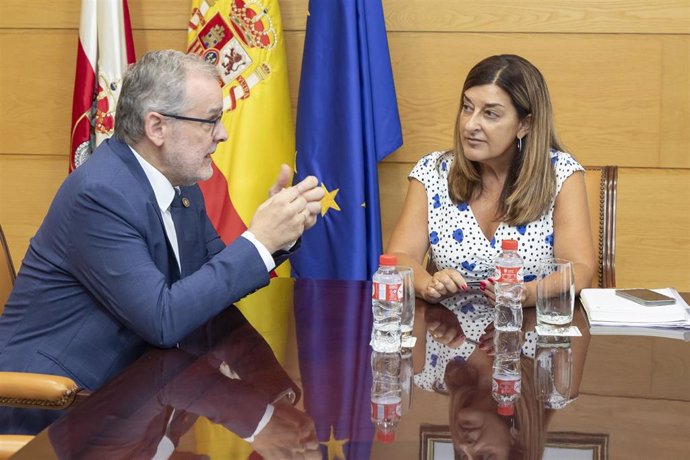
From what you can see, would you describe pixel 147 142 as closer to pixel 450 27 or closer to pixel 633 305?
pixel 633 305

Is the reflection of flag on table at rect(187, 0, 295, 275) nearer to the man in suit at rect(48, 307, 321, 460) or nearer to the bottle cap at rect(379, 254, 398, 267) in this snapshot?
the man in suit at rect(48, 307, 321, 460)

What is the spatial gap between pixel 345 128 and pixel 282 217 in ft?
5.20

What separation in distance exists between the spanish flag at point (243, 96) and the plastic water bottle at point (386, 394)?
6.18 feet

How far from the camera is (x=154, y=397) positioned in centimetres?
153

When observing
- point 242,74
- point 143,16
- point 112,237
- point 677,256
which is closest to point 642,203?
point 677,256

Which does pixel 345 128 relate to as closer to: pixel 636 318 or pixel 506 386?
pixel 636 318

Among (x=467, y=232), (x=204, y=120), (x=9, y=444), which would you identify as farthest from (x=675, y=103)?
(x=9, y=444)

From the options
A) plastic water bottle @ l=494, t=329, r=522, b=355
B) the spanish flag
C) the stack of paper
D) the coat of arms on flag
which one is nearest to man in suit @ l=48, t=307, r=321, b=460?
plastic water bottle @ l=494, t=329, r=522, b=355

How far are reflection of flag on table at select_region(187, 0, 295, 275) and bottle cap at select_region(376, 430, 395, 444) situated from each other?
227 cm

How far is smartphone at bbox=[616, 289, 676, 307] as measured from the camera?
2141 millimetres

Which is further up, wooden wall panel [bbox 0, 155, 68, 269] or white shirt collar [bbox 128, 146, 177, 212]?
white shirt collar [bbox 128, 146, 177, 212]

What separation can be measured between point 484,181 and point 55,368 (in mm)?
1435

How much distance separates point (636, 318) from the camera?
2.08 meters

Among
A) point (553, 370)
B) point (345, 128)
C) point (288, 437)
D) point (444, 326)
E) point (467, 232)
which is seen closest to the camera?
point (288, 437)
